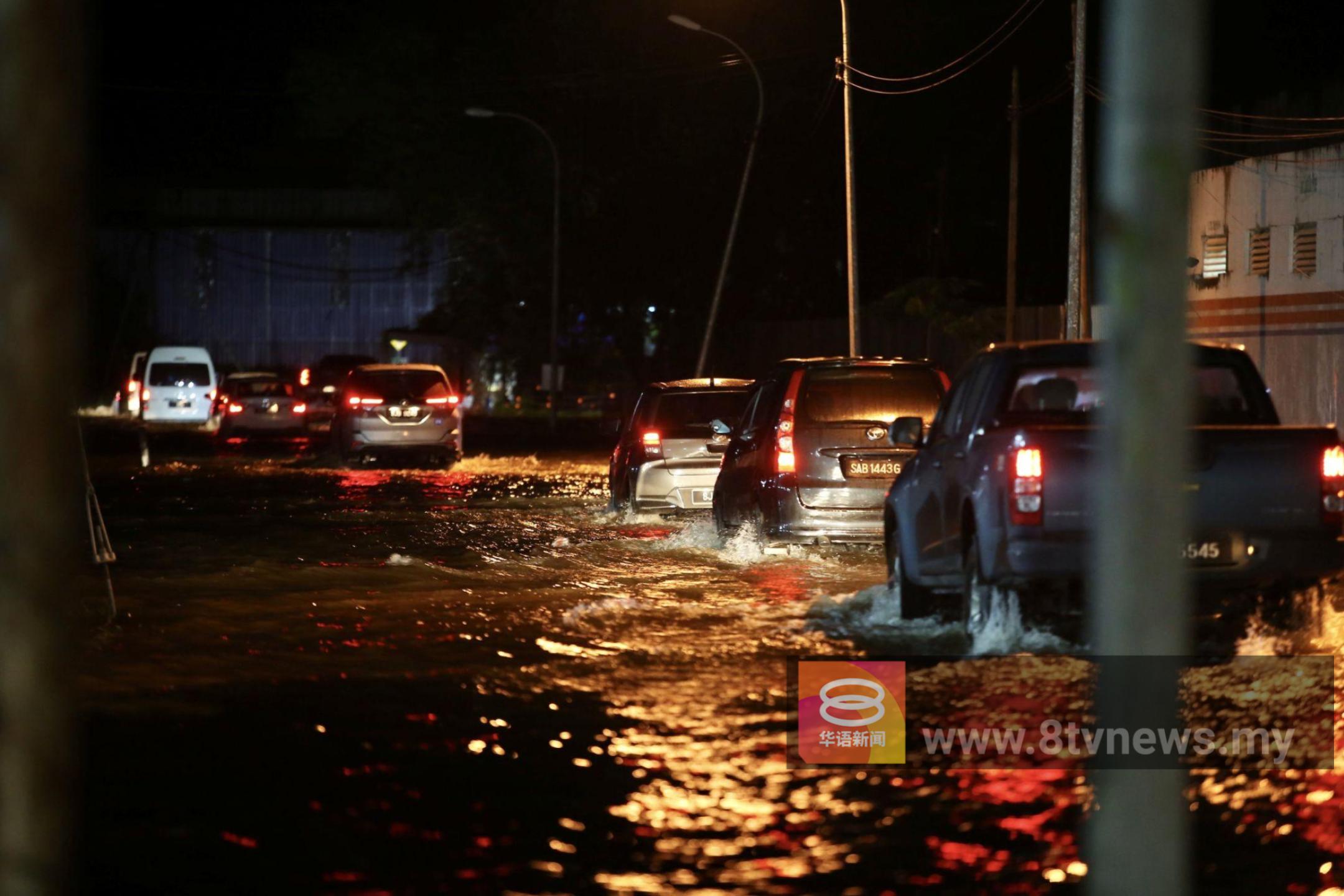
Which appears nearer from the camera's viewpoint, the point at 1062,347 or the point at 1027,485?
the point at 1027,485

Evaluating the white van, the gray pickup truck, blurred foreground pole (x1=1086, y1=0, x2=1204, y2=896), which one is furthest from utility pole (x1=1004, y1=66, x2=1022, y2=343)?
blurred foreground pole (x1=1086, y1=0, x2=1204, y2=896)

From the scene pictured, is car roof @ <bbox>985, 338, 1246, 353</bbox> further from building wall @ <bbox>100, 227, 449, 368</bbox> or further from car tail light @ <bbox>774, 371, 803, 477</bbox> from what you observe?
building wall @ <bbox>100, 227, 449, 368</bbox>

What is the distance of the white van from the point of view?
46.0 m

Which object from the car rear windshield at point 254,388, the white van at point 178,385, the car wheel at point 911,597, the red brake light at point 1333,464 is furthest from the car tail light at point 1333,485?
the white van at point 178,385

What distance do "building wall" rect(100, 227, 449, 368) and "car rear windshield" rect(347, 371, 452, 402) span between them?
4440 cm

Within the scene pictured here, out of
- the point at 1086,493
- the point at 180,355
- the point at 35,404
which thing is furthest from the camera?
the point at 180,355

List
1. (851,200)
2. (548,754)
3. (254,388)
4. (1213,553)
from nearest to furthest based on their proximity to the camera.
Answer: (548,754) → (1213,553) → (851,200) → (254,388)

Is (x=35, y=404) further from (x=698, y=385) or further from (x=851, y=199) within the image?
(x=851, y=199)

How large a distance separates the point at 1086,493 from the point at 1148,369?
6.07 meters

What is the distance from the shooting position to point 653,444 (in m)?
19.2

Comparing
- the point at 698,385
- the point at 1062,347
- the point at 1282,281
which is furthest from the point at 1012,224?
the point at 1062,347

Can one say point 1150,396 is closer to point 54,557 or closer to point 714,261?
point 54,557

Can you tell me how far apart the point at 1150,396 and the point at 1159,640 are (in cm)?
49

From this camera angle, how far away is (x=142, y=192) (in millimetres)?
77688
